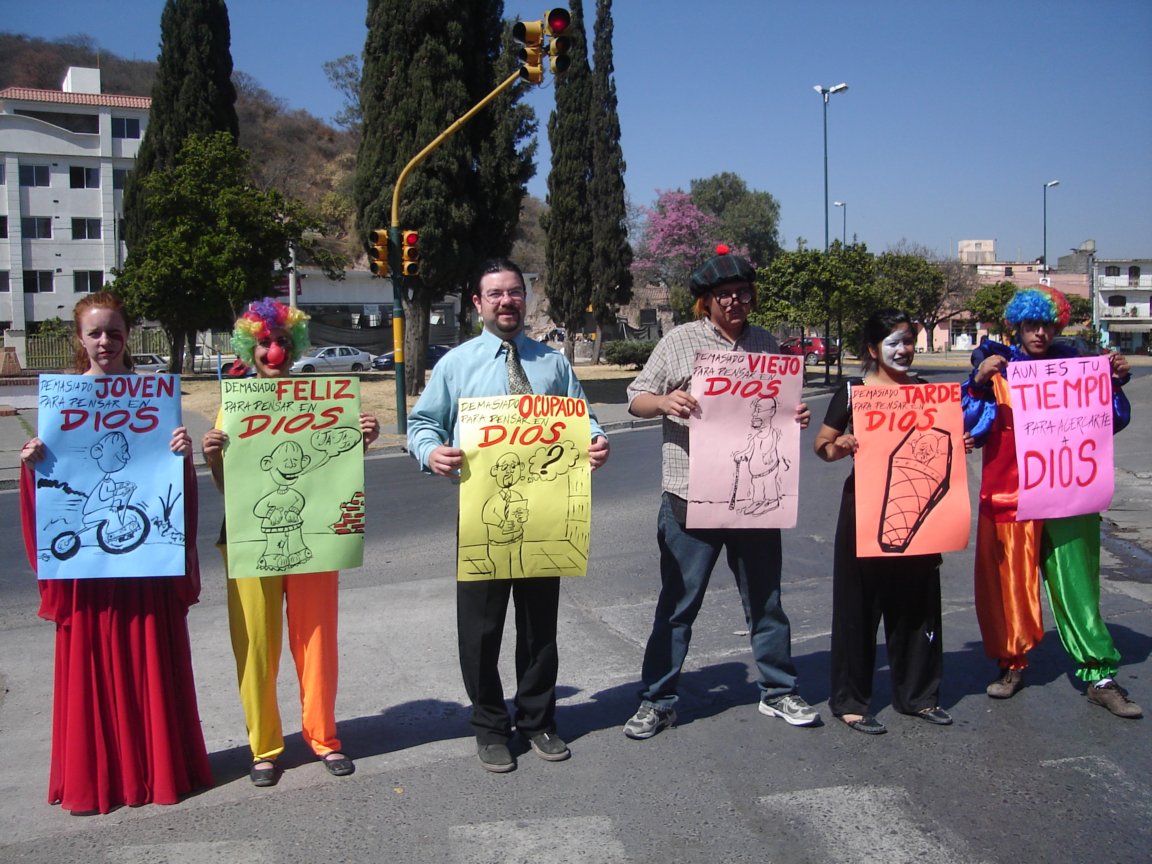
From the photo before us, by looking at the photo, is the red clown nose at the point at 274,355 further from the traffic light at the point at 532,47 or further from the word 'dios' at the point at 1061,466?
the traffic light at the point at 532,47

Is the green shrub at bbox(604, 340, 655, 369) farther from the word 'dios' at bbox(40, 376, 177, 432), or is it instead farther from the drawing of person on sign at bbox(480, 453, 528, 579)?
the word 'dios' at bbox(40, 376, 177, 432)

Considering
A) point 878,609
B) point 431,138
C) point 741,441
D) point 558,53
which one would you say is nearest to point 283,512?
point 741,441

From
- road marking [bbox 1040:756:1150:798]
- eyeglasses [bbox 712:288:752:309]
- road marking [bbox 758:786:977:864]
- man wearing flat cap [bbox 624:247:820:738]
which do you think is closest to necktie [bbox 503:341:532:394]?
man wearing flat cap [bbox 624:247:820:738]

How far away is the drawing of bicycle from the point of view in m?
3.56

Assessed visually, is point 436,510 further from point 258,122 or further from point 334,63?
point 258,122

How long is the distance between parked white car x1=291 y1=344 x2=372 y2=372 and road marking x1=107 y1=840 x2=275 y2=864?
36.8 metres

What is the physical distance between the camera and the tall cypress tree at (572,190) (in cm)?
4041

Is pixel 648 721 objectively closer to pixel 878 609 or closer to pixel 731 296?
pixel 878 609

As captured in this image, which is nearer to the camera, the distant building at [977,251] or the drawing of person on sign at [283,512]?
the drawing of person on sign at [283,512]

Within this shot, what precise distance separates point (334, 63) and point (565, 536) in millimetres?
74211

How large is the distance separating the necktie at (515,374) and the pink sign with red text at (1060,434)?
2200mm

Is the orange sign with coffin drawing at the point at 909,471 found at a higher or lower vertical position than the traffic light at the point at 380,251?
lower

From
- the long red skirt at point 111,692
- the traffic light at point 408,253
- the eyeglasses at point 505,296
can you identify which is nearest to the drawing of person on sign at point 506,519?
the eyeglasses at point 505,296

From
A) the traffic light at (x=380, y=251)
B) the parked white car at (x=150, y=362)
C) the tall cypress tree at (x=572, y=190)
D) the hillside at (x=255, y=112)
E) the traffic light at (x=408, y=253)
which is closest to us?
the traffic light at (x=408, y=253)
